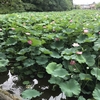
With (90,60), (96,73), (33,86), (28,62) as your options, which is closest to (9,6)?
(28,62)

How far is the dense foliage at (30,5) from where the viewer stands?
41.9 feet

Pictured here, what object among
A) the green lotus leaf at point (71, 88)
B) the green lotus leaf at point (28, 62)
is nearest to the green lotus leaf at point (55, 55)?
the green lotus leaf at point (28, 62)

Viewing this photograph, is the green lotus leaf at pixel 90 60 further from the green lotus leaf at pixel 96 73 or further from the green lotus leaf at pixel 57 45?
the green lotus leaf at pixel 57 45

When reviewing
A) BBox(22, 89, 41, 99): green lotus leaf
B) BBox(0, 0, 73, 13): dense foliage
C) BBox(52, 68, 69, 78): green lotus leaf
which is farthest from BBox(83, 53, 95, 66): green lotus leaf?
BBox(0, 0, 73, 13): dense foliage

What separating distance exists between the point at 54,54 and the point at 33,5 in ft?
49.2

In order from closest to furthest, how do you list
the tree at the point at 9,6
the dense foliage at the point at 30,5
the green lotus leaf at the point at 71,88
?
the green lotus leaf at the point at 71,88 < the tree at the point at 9,6 < the dense foliage at the point at 30,5

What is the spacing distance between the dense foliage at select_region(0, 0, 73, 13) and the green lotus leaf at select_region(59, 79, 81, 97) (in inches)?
466

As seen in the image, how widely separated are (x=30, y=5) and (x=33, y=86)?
48.4 feet

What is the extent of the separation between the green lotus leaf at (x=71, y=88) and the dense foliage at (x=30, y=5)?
11831 mm

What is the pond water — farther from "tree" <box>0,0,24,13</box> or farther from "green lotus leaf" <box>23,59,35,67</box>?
"tree" <box>0,0,24,13</box>

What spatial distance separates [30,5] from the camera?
15.7 meters

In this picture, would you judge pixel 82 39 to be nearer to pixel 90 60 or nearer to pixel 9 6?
pixel 90 60

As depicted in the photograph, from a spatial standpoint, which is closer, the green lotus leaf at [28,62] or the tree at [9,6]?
the green lotus leaf at [28,62]

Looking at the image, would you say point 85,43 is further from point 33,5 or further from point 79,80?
point 33,5
